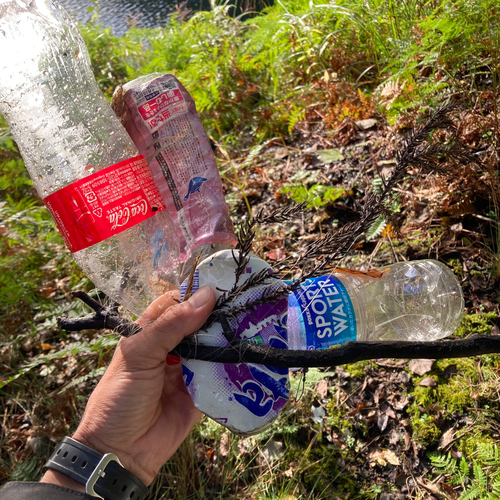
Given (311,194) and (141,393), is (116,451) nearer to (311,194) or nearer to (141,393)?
(141,393)

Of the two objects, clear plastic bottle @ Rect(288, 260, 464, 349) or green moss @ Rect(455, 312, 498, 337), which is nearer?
clear plastic bottle @ Rect(288, 260, 464, 349)

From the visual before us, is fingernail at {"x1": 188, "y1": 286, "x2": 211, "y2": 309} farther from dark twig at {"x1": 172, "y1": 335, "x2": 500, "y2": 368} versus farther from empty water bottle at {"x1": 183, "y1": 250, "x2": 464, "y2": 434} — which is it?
dark twig at {"x1": 172, "y1": 335, "x2": 500, "y2": 368}

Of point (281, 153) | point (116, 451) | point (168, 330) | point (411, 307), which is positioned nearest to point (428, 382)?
point (411, 307)

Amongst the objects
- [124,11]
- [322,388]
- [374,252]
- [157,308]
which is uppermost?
[124,11]

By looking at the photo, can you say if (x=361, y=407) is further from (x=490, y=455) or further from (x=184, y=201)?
(x=184, y=201)

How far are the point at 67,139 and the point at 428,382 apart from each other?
7.09 ft

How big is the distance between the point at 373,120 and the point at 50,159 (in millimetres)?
2381

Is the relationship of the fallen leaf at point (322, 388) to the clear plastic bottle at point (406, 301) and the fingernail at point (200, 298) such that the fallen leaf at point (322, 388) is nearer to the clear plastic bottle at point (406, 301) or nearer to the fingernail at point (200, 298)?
the clear plastic bottle at point (406, 301)

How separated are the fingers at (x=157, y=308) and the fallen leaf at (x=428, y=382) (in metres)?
1.35

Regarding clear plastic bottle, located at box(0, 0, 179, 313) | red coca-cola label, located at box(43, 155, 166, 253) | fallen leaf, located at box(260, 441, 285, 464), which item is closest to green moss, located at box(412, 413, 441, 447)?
fallen leaf, located at box(260, 441, 285, 464)

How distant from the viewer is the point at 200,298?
4.48 feet

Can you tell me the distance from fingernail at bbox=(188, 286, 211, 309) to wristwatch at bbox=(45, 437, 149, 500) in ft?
2.08

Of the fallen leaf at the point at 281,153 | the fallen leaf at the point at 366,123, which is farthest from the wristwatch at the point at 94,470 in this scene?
the fallen leaf at the point at 366,123

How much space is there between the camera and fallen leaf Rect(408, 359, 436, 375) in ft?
6.64
